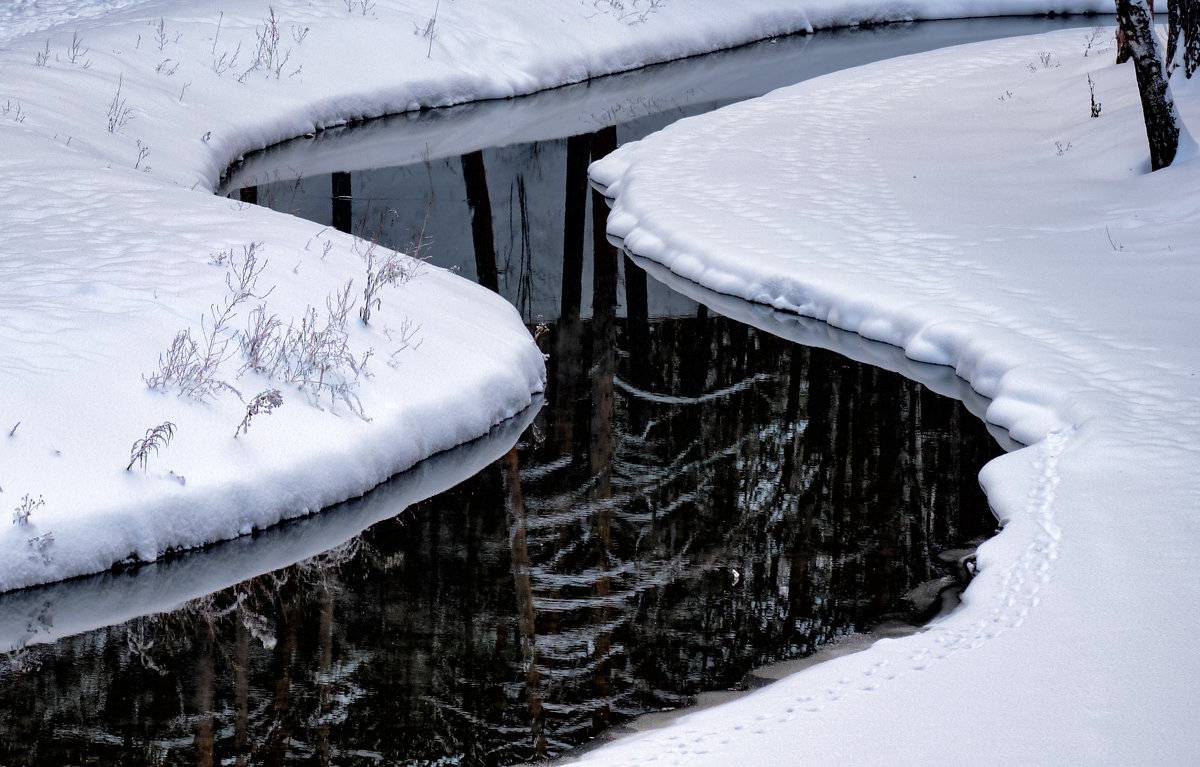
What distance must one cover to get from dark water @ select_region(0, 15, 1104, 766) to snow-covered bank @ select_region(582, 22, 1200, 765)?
464mm

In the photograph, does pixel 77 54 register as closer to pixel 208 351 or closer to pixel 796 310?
pixel 208 351

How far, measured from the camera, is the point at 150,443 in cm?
625

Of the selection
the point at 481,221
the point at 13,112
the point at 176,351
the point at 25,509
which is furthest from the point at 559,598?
the point at 13,112

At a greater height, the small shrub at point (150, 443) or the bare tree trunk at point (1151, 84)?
the bare tree trunk at point (1151, 84)

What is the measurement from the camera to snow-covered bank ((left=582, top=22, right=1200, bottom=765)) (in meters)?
4.33

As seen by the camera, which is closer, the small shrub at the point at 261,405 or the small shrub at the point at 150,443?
the small shrub at the point at 150,443

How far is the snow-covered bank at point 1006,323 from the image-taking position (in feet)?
14.2

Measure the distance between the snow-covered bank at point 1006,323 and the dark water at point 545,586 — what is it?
46 cm

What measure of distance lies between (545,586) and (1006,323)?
4159 millimetres

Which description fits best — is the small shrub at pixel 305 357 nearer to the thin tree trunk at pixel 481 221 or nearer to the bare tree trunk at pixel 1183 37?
the thin tree trunk at pixel 481 221

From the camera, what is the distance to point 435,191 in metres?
14.7

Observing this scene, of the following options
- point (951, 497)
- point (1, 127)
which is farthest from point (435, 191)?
point (951, 497)

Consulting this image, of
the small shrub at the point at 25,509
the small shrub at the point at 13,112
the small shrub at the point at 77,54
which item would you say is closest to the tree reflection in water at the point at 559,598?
the small shrub at the point at 25,509

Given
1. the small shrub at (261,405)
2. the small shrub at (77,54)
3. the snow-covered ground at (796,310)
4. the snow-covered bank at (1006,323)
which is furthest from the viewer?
the small shrub at (77,54)
